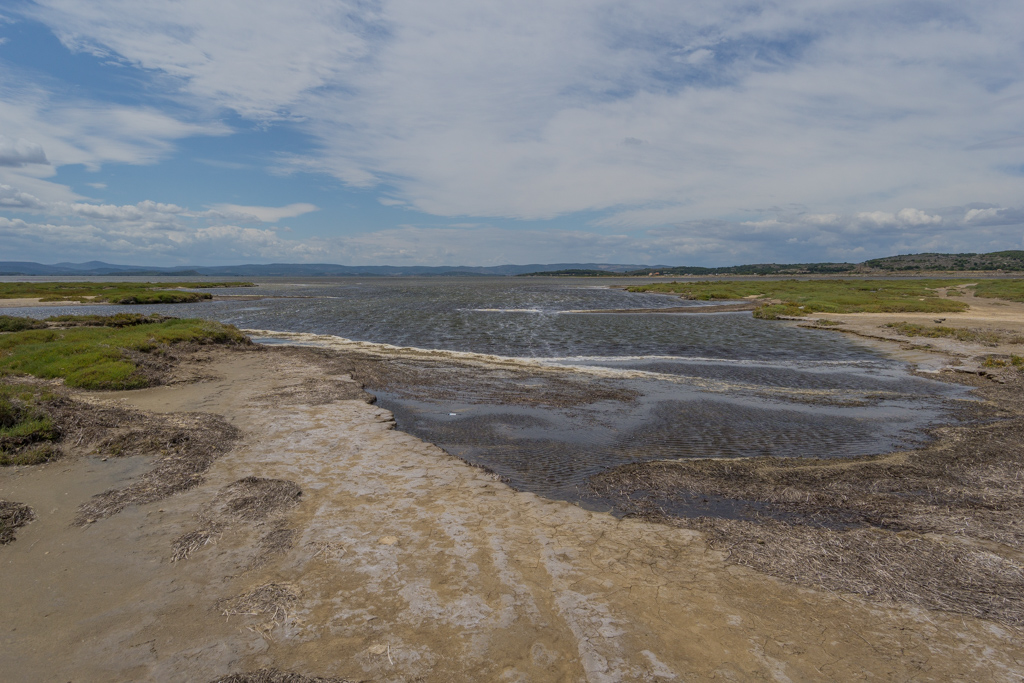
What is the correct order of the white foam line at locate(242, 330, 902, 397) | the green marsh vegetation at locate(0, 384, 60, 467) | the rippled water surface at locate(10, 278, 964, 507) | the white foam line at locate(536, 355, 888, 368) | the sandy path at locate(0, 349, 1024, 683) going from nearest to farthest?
the sandy path at locate(0, 349, 1024, 683)
the green marsh vegetation at locate(0, 384, 60, 467)
the rippled water surface at locate(10, 278, 964, 507)
the white foam line at locate(242, 330, 902, 397)
the white foam line at locate(536, 355, 888, 368)

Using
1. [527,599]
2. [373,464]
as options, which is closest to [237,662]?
[527,599]

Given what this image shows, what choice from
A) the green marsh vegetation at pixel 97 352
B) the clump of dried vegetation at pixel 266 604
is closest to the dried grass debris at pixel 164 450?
the clump of dried vegetation at pixel 266 604

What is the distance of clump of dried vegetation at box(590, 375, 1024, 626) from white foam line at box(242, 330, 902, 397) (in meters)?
7.60

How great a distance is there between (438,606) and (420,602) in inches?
11.2

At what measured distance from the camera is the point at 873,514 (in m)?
10.0

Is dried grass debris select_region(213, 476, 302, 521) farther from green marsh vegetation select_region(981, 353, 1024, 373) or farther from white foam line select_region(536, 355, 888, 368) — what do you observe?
green marsh vegetation select_region(981, 353, 1024, 373)

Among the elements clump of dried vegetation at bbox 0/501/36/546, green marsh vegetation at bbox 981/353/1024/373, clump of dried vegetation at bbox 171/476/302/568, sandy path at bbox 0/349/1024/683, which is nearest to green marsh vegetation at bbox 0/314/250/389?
sandy path at bbox 0/349/1024/683

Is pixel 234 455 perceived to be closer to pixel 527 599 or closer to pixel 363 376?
pixel 527 599

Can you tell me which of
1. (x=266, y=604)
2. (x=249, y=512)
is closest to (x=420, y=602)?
(x=266, y=604)

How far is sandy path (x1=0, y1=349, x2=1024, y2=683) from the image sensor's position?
235 inches

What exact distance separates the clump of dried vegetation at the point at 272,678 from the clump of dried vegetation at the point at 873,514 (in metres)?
6.51

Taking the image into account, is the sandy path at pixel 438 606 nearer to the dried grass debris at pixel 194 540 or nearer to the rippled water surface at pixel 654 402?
the dried grass debris at pixel 194 540

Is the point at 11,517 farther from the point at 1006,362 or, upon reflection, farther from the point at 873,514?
the point at 1006,362

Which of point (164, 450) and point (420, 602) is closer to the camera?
point (420, 602)
